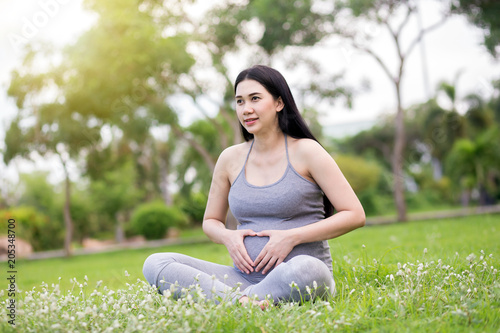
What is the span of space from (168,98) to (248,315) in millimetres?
14231

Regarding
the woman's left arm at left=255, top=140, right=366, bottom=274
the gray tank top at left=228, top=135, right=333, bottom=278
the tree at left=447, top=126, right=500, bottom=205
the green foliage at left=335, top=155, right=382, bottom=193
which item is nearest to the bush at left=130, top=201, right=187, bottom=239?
the green foliage at left=335, top=155, right=382, bottom=193

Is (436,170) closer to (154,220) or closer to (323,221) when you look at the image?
(154,220)

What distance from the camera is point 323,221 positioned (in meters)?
2.75

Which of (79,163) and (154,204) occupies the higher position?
(79,163)

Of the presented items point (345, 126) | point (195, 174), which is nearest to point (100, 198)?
Result: point (195, 174)

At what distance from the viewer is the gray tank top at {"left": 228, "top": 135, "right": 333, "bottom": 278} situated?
2859 mm

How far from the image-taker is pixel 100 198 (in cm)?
2552

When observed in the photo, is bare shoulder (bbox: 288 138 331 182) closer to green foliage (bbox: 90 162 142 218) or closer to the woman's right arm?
the woman's right arm

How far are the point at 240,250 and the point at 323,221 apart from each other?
0.54 meters

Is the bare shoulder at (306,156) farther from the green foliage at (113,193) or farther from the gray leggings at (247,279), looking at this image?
the green foliage at (113,193)

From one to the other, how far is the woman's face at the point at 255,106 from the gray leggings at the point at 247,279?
92 cm

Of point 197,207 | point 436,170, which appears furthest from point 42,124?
point 436,170

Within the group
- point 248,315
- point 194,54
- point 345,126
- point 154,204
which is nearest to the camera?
point 248,315

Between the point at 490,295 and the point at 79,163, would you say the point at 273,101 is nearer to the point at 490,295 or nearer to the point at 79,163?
the point at 490,295
